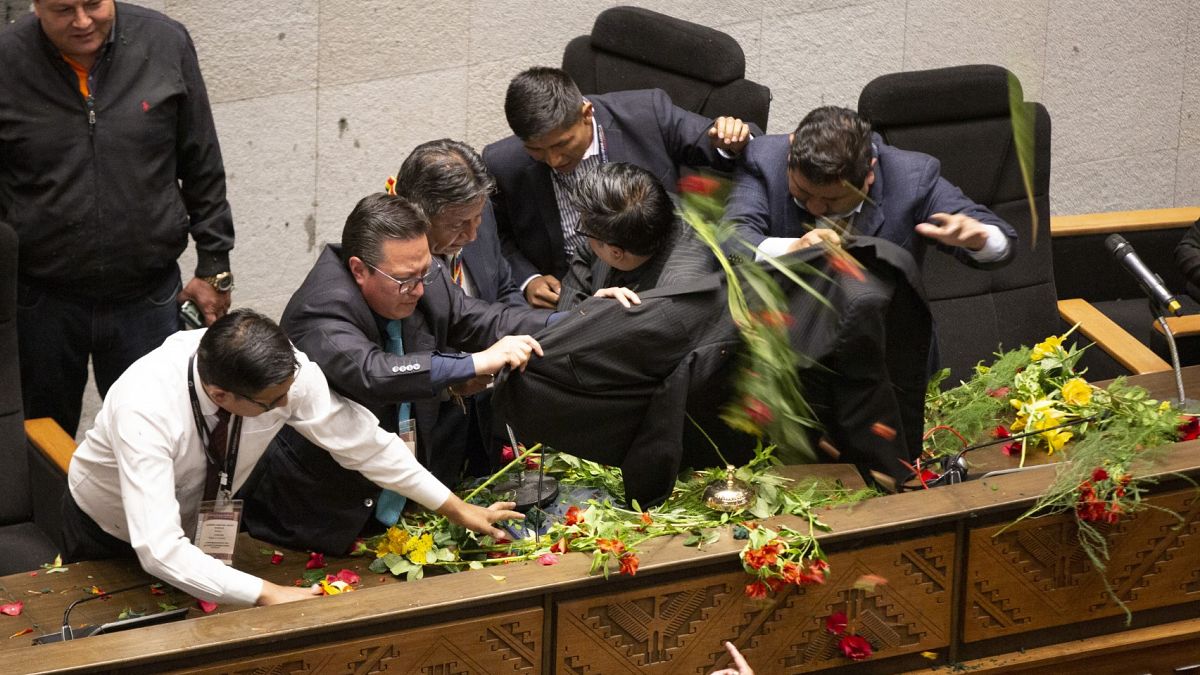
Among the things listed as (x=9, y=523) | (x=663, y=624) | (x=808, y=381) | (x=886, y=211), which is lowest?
(x=9, y=523)

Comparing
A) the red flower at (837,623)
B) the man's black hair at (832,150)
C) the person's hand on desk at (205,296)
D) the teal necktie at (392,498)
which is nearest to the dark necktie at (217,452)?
the teal necktie at (392,498)

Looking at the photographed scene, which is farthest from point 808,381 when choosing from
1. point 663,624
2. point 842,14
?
point 842,14

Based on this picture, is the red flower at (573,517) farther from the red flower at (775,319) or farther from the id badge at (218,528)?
the id badge at (218,528)

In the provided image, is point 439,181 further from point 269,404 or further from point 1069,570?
point 1069,570

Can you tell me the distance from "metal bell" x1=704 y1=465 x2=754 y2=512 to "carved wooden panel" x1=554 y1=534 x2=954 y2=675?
198mm

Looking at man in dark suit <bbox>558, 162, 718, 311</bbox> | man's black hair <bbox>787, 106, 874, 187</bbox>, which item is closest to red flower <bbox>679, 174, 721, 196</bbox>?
man's black hair <bbox>787, 106, 874, 187</bbox>

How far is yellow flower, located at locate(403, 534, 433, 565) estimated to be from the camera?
3.09 m

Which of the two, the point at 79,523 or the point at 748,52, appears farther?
the point at 748,52

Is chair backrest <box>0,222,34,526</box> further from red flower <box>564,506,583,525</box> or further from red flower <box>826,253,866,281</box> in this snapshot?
red flower <box>826,253,866,281</box>

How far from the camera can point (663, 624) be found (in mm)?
2982

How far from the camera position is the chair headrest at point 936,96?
14.9ft

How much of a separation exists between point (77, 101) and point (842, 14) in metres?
3.17

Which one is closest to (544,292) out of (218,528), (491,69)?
(218,528)

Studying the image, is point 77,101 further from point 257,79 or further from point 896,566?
point 896,566
